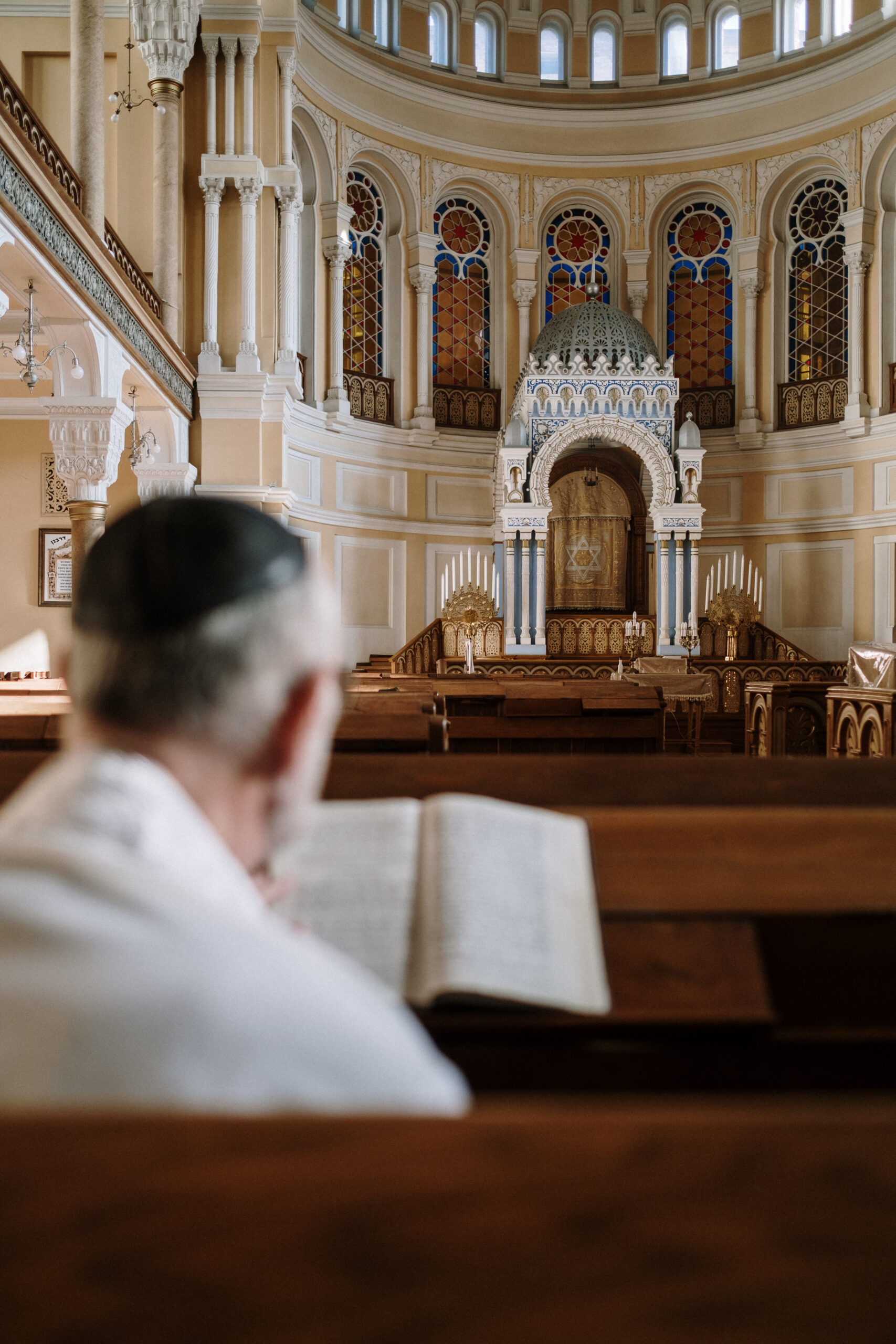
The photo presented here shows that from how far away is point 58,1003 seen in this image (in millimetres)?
564

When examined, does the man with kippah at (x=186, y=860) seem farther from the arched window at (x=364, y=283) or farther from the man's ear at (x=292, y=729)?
the arched window at (x=364, y=283)

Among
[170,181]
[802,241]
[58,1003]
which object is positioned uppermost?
[802,241]

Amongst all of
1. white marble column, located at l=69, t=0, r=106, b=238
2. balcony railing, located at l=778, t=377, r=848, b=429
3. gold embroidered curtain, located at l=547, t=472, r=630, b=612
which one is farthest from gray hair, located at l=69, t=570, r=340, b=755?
balcony railing, located at l=778, t=377, r=848, b=429

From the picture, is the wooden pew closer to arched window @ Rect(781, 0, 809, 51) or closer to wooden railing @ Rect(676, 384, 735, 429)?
wooden railing @ Rect(676, 384, 735, 429)

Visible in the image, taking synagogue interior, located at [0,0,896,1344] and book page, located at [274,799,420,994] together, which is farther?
book page, located at [274,799,420,994]

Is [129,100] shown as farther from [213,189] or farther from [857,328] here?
[857,328]

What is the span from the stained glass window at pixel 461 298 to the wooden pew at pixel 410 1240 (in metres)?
15.2

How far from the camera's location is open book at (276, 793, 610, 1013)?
1.01 metres

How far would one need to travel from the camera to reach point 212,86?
1076 centimetres

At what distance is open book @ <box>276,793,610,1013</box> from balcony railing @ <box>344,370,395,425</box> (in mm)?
13160

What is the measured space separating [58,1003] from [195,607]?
1.09ft

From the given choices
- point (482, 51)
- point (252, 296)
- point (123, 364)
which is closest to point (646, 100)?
point (482, 51)

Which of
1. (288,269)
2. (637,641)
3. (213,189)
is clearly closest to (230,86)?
(213,189)

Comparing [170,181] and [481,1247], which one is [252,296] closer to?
[170,181]
